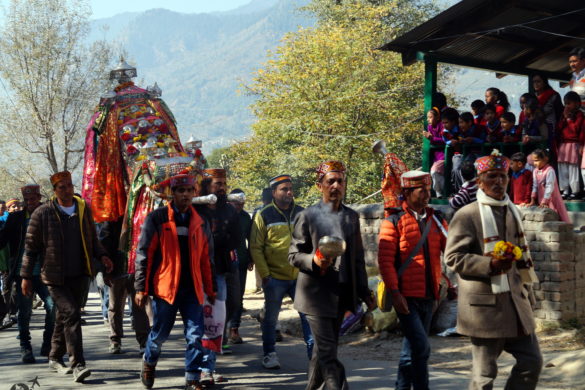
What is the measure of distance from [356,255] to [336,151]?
85.3ft

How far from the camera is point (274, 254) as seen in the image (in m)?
8.20

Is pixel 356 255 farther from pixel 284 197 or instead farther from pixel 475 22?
pixel 475 22

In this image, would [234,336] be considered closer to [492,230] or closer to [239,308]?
[239,308]

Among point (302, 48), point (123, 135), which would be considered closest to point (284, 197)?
point (123, 135)

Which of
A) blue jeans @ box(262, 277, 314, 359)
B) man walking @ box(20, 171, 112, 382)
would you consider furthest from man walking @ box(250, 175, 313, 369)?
man walking @ box(20, 171, 112, 382)

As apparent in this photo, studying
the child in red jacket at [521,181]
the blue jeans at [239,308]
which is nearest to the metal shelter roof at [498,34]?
the child in red jacket at [521,181]

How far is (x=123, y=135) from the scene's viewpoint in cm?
909

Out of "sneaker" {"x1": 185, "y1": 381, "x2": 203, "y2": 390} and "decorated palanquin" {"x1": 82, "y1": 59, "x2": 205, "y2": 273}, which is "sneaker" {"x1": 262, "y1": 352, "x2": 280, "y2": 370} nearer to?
"sneaker" {"x1": 185, "y1": 381, "x2": 203, "y2": 390}

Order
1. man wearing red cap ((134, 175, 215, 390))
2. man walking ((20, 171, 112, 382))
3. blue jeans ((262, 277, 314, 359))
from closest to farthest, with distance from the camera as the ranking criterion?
man wearing red cap ((134, 175, 215, 390)) → man walking ((20, 171, 112, 382)) → blue jeans ((262, 277, 314, 359))

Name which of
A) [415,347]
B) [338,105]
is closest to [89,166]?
[415,347]

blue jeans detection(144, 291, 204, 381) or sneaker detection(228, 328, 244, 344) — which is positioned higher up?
blue jeans detection(144, 291, 204, 381)

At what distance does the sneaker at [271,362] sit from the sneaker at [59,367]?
6.55 ft

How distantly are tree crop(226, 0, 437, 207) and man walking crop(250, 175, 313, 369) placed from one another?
22628 mm

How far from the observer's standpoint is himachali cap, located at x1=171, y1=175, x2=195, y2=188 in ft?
22.7
